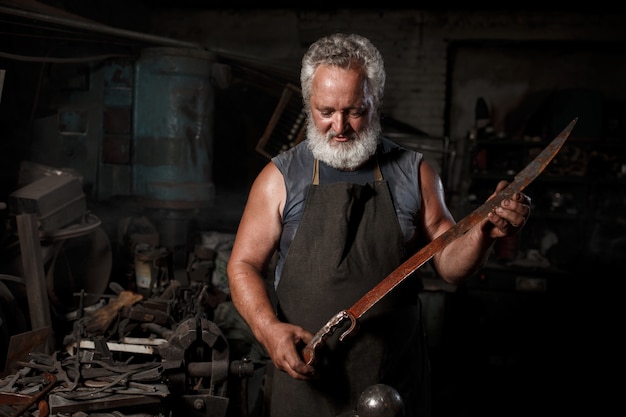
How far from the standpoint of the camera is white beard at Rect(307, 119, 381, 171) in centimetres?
209

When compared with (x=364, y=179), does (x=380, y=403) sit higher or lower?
lower

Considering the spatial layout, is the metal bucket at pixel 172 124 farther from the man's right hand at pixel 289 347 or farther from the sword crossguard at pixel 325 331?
the sword crossguard at pixel 325 331

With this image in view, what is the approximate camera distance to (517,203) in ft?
5.66

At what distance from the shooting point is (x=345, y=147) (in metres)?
2.09

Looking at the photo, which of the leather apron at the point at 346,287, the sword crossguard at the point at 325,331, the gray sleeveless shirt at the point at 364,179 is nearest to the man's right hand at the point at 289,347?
the sword crossguard at the point at 325,331

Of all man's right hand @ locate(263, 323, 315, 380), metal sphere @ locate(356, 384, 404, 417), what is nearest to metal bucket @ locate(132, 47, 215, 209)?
man's right hand @ locate(263, 323, 315, 380)

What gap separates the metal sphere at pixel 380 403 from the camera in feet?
4.65

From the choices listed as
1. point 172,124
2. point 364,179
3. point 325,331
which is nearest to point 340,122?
point 364,179

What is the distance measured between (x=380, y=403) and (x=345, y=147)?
1.00m

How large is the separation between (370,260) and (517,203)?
0.57m

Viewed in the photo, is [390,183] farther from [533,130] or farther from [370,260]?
[533,130]

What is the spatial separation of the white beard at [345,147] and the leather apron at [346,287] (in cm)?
9

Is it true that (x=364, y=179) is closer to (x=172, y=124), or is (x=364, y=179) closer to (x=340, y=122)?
(x=340, y=122)

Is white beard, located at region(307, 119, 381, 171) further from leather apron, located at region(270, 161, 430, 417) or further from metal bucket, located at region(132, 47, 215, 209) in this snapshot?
metal bucket, located at region(132, 47, 215, 209)
